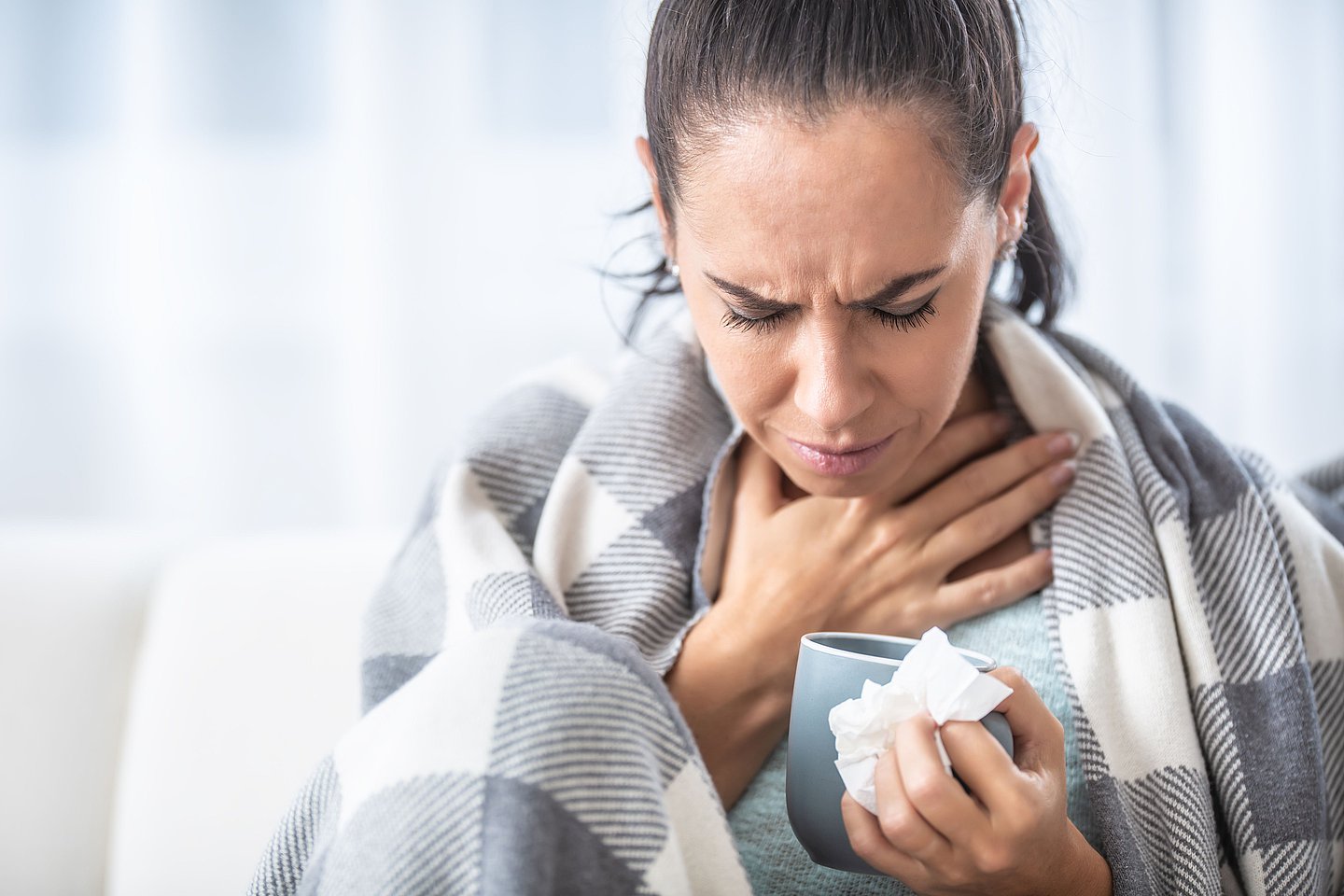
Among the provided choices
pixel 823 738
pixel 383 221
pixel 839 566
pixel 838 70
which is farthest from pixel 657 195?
pixel 383 221

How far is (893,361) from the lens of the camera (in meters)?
0.86

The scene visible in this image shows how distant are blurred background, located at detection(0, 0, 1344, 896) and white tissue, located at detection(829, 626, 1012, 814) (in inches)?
44.6

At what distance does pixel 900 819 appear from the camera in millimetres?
660

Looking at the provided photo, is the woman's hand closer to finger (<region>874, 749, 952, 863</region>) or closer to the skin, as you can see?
the skin

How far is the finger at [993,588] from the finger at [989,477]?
0.22 feet

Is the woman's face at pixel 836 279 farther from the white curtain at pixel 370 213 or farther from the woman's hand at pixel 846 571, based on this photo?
the white curtain at pixel 370 213

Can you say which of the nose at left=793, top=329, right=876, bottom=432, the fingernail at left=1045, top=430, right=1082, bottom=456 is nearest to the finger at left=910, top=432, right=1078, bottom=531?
the fingernail at left=1045, top=430, right=1082, bottom=456

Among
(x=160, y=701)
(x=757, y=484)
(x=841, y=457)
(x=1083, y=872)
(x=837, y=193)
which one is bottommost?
(x=160, y=701)

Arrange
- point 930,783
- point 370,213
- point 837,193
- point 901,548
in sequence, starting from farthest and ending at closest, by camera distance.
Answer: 1. point 370,213
2. point 901,548
3. point 837,193
4. point 930,783

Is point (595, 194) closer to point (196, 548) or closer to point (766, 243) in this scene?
point (196, 548)

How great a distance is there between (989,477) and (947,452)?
1.8 inches

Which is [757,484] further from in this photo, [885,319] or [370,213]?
[370,213]

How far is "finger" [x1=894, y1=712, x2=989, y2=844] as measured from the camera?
0.65 metres

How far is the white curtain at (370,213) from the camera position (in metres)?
1.83
